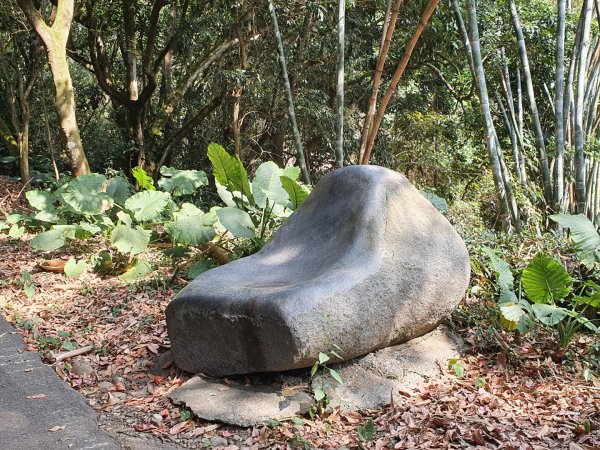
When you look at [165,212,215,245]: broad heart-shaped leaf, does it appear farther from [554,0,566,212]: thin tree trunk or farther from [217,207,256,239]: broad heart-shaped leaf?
[554,0,566,212]: thin tree trunk

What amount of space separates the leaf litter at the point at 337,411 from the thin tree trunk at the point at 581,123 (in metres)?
1.86

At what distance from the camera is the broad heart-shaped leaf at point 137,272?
4.79 metres

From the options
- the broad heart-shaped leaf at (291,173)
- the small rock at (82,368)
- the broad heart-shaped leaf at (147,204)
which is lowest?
the small rock at (82,368)

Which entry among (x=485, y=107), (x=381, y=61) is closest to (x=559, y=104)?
(x=485, y=107)

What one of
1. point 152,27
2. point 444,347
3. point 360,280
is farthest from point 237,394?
point 152,27

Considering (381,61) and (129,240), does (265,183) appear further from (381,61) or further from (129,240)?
(381,61)

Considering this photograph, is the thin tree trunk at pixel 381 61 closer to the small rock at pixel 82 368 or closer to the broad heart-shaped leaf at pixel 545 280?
the broad heart-shaped leaf at pixel 545 280

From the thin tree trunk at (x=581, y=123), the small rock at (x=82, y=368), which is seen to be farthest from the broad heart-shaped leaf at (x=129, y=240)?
the thin tree trunk at (x=581, y=123)

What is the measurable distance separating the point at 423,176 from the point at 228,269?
562cm

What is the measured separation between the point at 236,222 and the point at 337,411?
1.96 metres

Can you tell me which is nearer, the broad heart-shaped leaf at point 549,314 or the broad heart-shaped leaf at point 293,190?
the broad heart-shaped leaf at point 549,314

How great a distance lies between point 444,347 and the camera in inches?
137

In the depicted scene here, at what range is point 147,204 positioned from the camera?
5.25m

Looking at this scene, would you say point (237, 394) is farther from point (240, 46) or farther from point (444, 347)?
point (240, 46)
